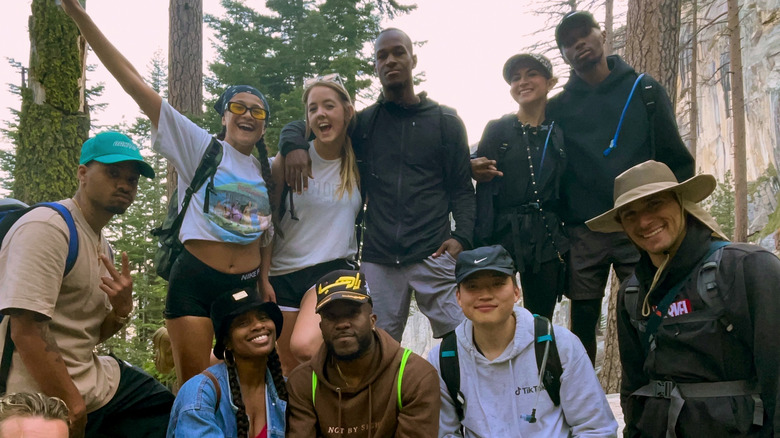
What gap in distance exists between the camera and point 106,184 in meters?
3.78

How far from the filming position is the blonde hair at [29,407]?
260 cm

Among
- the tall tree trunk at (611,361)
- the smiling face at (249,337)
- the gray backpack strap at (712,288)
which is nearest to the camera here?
the gray backpack strap at (712,288)

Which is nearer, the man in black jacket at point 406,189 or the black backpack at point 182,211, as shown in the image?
the black backpack at point 182,211

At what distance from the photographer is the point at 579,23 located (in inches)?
170

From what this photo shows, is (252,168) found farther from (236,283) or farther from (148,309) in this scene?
(148,309)

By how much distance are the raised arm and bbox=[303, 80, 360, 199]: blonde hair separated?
3.88 feet

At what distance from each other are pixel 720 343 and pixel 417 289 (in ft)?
6.76

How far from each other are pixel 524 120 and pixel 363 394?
2580 mm

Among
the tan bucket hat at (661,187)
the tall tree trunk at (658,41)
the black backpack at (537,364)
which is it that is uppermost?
the tall tree trunk at (658,41)

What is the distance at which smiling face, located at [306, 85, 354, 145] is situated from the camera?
4.41 metres

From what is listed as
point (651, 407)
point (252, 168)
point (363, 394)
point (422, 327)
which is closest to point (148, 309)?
point (252, 168)

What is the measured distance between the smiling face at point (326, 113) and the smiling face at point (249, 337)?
1528mm

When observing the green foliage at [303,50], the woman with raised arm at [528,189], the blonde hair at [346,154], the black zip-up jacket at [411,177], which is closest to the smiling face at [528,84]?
the woman with raised arm at [528,189]

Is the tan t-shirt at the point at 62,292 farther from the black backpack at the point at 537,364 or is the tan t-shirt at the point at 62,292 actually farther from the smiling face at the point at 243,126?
the black backpack at the point at 537,364
